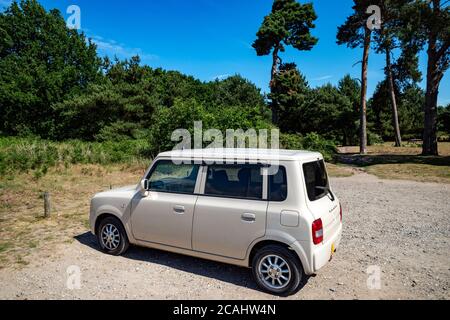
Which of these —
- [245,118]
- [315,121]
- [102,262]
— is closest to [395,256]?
[102,262]

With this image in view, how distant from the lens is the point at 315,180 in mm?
4258

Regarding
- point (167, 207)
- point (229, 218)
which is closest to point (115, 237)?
point (167, 207)

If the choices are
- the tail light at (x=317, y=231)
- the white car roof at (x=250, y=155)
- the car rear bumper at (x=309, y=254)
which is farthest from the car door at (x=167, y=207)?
the tail light at (x=317, y=231)

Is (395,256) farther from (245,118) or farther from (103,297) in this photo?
(245,118)

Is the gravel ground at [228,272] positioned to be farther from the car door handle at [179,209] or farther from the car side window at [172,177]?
the car side window at [172,177]

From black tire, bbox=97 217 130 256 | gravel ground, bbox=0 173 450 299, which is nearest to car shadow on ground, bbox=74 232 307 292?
gravel ground, bbox=0 173 450 299

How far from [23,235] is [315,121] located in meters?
35.6

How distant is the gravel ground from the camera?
4098mm

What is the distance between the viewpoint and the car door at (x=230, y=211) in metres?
4.07

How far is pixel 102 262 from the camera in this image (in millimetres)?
5133

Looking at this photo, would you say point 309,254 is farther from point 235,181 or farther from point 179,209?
A: point 179,209

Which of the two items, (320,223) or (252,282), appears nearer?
(320,223)

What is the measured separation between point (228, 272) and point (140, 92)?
Result: 28872 millimetres
